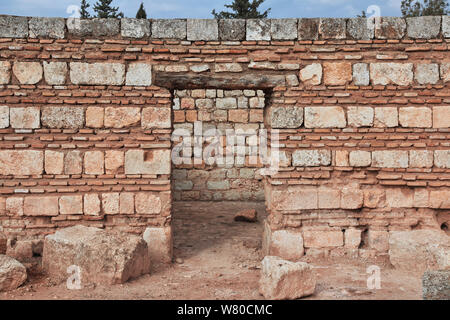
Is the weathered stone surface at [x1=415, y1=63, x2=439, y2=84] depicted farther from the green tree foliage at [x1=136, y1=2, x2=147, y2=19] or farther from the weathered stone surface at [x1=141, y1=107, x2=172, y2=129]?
the green tree foliage at [x1=136, y1=2, x2=147, y2=19]

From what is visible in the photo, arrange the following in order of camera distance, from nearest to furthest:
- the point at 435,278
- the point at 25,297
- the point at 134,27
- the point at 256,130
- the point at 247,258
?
the point at 435,278
the point at 25,297
the point at 134,27
the point at 247,258
the point at 256,130

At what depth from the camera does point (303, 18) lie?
5.26m

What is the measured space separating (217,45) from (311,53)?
1.26 m

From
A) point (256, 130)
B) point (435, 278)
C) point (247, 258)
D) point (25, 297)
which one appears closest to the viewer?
point (435, 278)

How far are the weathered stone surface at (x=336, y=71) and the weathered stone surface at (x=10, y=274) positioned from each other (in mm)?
4347

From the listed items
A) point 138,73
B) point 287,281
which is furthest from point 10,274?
point 287,281

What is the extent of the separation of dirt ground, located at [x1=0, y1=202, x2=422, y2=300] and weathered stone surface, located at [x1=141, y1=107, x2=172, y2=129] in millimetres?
1865

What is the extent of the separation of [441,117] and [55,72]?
5.09 meters

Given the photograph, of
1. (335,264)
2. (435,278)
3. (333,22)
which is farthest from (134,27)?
(435,278)

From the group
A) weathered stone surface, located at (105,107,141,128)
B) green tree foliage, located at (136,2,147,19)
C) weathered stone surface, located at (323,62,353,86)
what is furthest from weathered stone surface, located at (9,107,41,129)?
green tree foliage, located at (136,2,147,19)

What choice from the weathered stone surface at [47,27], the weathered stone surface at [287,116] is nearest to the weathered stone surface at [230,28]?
the weathered stone surface at [287,116]

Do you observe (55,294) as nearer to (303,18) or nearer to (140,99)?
(140,99)

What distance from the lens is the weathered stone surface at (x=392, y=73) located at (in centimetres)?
527

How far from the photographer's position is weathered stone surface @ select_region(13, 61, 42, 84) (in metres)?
5.07
